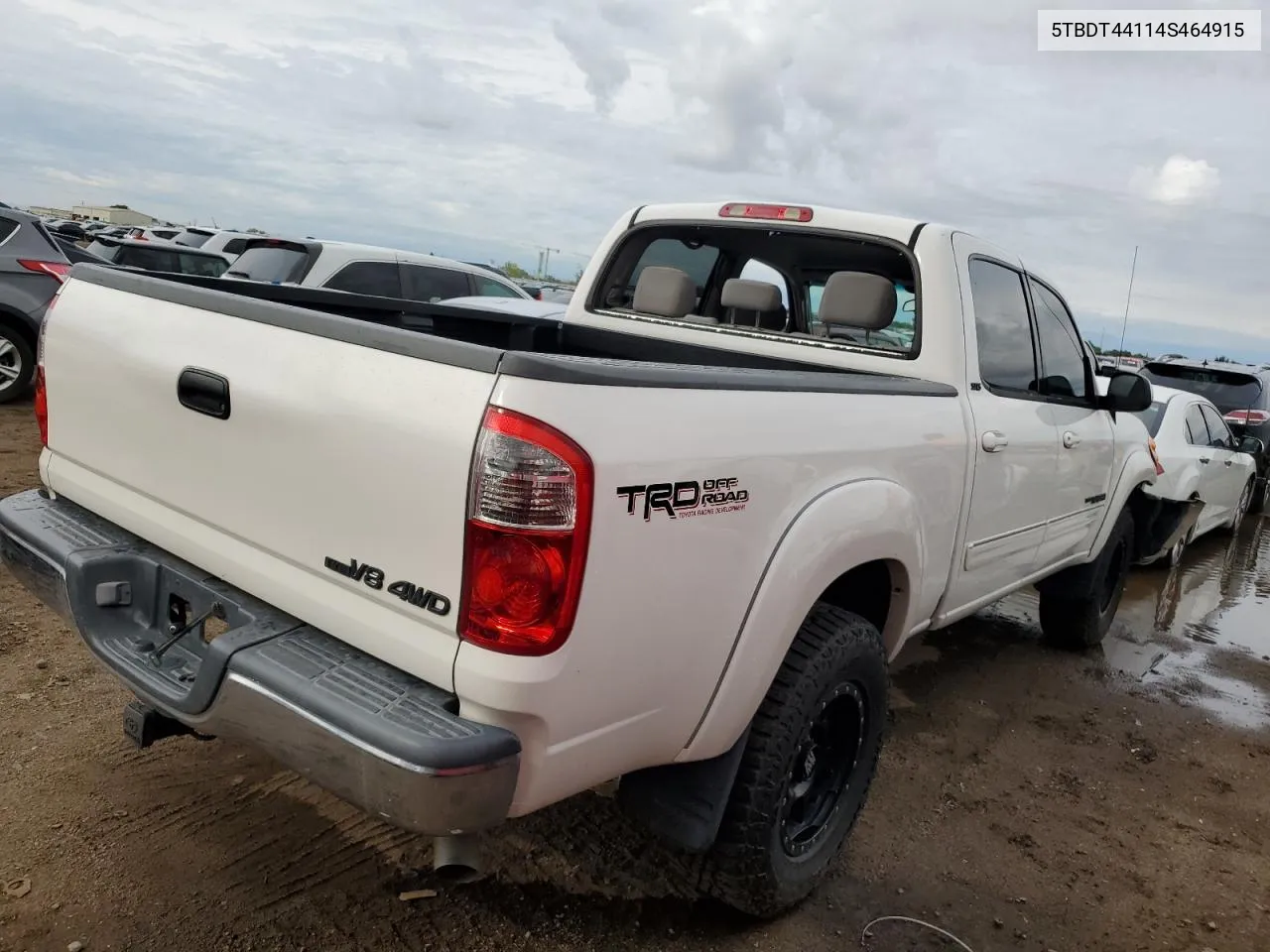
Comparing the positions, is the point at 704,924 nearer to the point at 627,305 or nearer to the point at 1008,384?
the point at 1008,384

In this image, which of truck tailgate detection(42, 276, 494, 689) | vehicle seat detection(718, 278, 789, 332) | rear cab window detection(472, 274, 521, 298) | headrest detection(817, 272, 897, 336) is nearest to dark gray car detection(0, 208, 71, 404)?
rear cab window detection(472, 274, 521, 298)

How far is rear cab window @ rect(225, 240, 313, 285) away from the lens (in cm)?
911

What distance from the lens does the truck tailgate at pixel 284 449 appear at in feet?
6.02

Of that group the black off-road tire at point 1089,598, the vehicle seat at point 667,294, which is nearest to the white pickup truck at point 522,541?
the vehicle seat at point 667,294

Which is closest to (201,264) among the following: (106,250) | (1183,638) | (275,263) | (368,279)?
(106,250)

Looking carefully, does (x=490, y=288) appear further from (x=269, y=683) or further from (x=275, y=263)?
(x=269, y=683)

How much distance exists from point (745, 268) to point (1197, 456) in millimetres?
5254

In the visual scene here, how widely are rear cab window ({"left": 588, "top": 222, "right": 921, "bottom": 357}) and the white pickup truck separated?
293mm

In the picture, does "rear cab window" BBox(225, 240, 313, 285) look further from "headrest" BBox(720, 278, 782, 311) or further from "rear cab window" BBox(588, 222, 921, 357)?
"headrest" BBox(720, 278, 782, 311)

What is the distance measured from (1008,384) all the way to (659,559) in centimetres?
226

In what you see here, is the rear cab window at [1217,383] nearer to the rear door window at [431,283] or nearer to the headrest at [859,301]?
the rear door window at [431,283]

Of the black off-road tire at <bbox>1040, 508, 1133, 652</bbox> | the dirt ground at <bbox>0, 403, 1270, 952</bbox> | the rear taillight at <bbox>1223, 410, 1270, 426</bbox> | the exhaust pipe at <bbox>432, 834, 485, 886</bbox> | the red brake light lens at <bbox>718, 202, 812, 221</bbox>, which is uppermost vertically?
the red brake light lens at <bbox>718, 202, 812, 221</bbox>

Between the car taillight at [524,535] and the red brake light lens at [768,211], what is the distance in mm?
2363

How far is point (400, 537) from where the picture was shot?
1.88 meters
